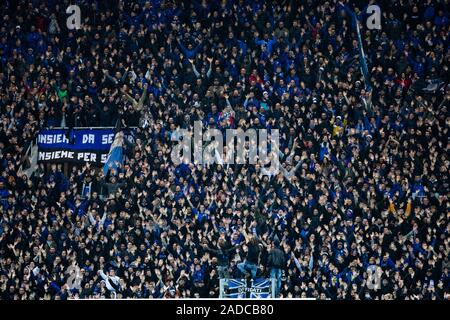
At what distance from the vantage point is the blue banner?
27.2 meters

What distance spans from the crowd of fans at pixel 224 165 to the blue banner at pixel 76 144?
0.91ft

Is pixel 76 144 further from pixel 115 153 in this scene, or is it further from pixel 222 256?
pixel 222 256

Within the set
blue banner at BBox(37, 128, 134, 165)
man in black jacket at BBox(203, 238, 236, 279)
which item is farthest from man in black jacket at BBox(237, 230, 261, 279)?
blue banner at BBox(37, 128, 134, 165)

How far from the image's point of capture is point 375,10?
92.4 feet

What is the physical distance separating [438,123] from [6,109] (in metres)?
10.7

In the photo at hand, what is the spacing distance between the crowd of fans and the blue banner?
0.91 feet

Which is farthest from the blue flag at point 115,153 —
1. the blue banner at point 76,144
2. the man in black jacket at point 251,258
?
the man in black jacket at point 251,258

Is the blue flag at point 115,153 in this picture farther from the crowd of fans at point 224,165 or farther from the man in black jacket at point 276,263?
the man in black jacket at point 276,263

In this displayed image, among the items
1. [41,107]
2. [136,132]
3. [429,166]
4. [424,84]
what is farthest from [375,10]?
[41,107]

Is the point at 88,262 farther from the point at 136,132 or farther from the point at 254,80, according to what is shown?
the point at 254,80

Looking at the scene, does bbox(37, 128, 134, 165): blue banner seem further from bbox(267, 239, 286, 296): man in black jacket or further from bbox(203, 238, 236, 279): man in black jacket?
bbox(267, 239, 286, 296): man in black jacket

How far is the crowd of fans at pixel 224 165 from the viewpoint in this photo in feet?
79.1

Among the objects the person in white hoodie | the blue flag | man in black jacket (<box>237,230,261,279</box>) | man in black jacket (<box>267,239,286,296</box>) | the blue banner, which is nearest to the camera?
the person in white hoodie

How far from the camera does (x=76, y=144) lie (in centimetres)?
2734
